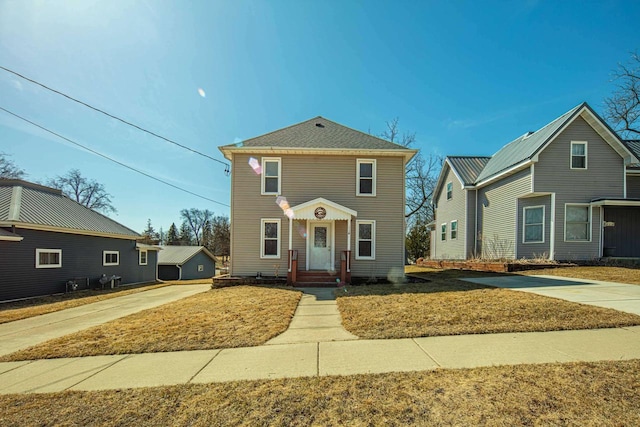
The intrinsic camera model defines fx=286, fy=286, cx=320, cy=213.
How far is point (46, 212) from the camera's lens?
13.9m

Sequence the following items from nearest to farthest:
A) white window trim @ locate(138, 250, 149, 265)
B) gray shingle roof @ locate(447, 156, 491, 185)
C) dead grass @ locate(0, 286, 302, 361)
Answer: dead grass @ locate(0, 286, 302, 361) < gray shingle roof @ locate(447, 156, 491, 185) < white window trim @ locate(138, 250, 149, 265)

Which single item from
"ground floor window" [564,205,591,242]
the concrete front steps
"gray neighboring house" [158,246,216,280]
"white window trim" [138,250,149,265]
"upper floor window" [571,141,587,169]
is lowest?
"gray neighboring house" [158,246,216,280]

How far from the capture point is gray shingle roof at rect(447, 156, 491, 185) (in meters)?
17.8

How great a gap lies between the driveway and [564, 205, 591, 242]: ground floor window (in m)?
4.77

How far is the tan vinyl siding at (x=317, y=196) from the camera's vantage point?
38.7 feet

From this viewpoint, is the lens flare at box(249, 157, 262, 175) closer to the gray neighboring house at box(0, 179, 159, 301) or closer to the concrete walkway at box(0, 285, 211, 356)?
the concrete walkway at box(0, 285, 211, 356)

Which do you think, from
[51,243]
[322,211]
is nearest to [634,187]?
[322,211]

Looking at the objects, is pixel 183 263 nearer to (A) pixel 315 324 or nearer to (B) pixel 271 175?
(B) pixel 271 175

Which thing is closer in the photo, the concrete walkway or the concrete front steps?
the concrete walkway

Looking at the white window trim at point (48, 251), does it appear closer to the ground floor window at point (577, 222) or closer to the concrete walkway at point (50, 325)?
the concrete walkway at point (50, 325)

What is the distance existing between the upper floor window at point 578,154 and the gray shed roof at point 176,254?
32318 mm

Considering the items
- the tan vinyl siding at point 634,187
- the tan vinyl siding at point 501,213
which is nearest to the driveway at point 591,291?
the tan vinyl siding at point 501,213

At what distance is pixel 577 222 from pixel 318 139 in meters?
12.3

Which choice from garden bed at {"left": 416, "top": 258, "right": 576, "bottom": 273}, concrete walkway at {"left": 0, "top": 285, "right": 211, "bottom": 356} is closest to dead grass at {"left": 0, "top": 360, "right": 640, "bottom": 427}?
concrete walkway at {"left": 0, "top": 285, "right": 211, "bottom": 356}
